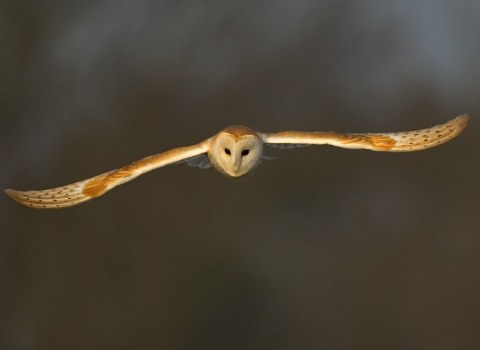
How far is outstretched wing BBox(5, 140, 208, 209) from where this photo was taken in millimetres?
2203

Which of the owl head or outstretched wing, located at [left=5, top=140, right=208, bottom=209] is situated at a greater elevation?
outstretched wing, located at [left=5, top=140, right=208, bottom=209]

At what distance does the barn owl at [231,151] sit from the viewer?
2186 millimetres

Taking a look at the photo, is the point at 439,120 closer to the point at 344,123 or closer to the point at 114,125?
the point at 344,123

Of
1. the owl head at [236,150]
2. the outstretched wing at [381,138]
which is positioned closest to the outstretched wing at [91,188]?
the owl head at [236,150]

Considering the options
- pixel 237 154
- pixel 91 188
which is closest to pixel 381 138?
pixel 237 154

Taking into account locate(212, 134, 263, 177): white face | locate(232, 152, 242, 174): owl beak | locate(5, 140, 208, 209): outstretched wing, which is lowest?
locate(232, 152, 242, 174): owl beak

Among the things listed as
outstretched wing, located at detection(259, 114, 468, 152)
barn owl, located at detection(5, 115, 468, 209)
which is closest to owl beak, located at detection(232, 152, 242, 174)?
barn owl, located at detection(5, 115, 468, 209)

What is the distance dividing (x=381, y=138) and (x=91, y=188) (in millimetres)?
1219

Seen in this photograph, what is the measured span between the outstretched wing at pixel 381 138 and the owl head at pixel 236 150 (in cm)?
12

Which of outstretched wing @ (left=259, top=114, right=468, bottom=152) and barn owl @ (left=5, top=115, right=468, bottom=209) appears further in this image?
outstretched wing @ (left=259, top=114, right=468, bottom=152)

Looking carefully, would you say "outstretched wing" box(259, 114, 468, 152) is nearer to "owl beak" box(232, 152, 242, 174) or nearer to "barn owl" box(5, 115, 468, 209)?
"barn owl" box(5, 115, 468, 209)

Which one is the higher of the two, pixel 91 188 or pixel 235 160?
pixel 91 188

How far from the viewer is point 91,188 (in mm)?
2246

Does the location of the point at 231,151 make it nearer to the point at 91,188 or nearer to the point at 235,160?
the point at 235,160
